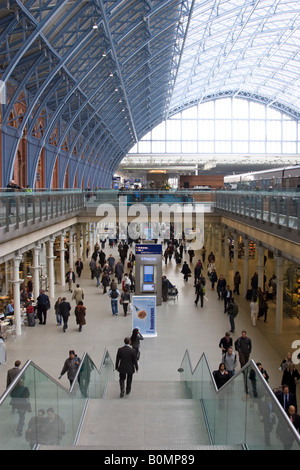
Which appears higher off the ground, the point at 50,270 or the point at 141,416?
the point at 50,270

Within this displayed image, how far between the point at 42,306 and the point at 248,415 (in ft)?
46.4

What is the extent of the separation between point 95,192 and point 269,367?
2367 cm

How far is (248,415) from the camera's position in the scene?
19.9ft

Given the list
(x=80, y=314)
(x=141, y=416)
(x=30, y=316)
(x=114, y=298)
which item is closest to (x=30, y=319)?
(x=30, y=316)

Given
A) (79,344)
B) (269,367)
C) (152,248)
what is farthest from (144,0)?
(269,367)

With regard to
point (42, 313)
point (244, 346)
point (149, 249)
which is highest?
point (149, 249)

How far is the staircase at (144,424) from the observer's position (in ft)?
25.7

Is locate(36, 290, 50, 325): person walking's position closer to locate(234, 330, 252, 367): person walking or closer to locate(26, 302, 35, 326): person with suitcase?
locate(26, 302, 35, 326): person with suitcase

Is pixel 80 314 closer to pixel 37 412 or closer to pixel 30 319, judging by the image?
pixel 30 319

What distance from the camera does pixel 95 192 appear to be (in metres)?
36.1

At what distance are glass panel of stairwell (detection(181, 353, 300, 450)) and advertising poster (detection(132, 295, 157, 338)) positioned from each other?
806 centimetres

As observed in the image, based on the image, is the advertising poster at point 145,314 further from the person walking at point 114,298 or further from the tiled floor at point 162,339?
the person walking at point 114,298

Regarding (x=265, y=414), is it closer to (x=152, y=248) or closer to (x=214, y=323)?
(x=214, y=323)
